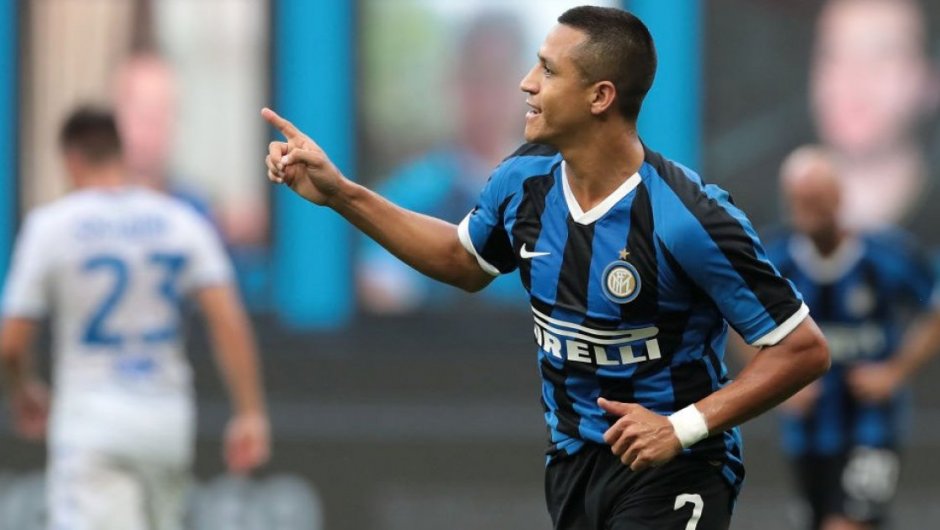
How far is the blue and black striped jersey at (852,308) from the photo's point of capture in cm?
855

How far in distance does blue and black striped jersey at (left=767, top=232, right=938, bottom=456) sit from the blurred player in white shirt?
2671mm

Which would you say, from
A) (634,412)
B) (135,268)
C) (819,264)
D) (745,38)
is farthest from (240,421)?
(745,38)

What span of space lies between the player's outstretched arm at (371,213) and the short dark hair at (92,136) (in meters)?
2.22

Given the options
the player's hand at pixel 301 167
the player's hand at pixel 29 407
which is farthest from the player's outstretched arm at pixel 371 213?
the player's hand at pixel 29 407

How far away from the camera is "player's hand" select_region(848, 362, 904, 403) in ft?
28.0

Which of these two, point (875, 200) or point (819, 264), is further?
point (875, 200)

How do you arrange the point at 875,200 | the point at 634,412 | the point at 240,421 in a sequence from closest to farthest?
1. the point at 634,412
2. the point at 240,421
3. the point at 875,200

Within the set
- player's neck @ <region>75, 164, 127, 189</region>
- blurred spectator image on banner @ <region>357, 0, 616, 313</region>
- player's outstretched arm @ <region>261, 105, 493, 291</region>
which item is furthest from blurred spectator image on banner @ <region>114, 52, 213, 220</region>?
player's outstretched arm @ <region>261, 105, 493, 291</region>

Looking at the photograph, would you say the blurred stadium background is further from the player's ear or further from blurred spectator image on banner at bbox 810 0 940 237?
the player's ear

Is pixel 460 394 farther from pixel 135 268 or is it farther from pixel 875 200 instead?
pixel 135 268

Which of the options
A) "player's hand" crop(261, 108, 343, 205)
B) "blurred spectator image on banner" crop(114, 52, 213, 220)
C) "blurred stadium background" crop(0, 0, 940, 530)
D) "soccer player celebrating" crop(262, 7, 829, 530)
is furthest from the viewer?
"blurred spectator image on banner" crop(114, 52, 213, 220)

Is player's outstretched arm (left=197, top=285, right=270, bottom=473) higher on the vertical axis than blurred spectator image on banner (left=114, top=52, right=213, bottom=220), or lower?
lower

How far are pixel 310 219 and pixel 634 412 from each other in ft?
20.1

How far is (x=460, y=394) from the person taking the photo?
10688 mm
